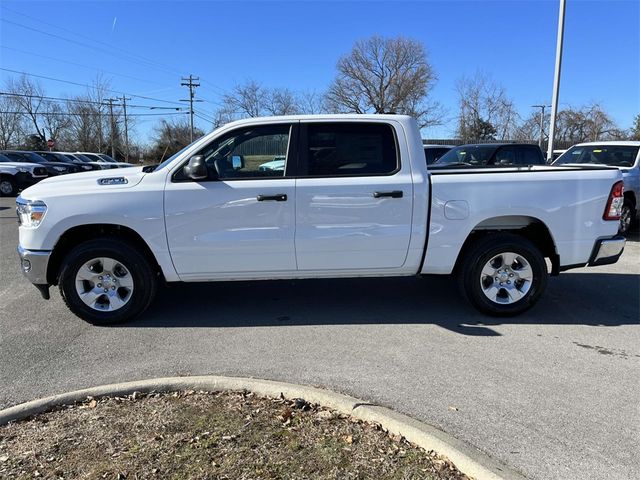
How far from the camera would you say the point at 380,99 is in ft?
200

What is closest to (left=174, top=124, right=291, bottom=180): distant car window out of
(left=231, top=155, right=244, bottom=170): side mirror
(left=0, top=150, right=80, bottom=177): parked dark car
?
(left=231, top=155, right=244, bottom=170): side mirror

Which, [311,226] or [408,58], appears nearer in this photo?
[311,226]

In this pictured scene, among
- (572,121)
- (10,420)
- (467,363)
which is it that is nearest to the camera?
(10,420)

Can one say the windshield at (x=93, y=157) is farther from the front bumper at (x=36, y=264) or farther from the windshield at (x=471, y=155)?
the front bumper at (x=36, y=264)

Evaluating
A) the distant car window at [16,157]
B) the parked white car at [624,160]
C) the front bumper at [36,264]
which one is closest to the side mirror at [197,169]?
the front bumper at [36,264]

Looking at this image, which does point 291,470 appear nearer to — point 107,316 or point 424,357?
point 424,357

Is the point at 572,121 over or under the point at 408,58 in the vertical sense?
under

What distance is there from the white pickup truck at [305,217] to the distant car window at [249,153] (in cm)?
1

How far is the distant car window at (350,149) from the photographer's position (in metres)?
4.87

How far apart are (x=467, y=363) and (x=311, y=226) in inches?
73.4

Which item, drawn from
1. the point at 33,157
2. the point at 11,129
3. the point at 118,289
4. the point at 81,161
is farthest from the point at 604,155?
the point at 11,129

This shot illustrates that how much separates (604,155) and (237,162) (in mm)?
9109

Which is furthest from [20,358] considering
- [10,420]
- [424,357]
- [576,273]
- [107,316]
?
[576,273]

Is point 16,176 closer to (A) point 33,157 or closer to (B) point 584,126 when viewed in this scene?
(A) point 33,157
